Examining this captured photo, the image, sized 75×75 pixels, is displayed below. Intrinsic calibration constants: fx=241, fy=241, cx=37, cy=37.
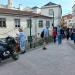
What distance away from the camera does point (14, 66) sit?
1028 cm

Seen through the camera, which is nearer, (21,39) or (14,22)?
(21,39)

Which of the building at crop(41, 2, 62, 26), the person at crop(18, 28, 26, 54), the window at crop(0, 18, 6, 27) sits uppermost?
the building at crop(41, 2, 62, 26)

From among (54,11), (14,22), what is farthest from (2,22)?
(54,11)

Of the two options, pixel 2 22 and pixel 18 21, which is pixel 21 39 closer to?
pixel 2 22

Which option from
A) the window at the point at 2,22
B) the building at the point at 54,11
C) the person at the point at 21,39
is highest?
the building at the point at 54,11

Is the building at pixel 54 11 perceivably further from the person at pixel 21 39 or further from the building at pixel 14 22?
Result: the person at pixel 21 39

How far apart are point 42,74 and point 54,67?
147cm

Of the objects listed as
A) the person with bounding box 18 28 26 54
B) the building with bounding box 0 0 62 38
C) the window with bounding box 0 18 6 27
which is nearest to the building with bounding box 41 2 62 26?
the building with bounding box 0 0 62 38

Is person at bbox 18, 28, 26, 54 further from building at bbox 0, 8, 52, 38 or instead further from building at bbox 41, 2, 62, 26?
building at bbox 41, 2, 62, 26

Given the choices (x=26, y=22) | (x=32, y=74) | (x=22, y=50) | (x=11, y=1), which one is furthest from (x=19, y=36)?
(x=11, y=1)

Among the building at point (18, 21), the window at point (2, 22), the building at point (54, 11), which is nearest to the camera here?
the building at point (18, 21)

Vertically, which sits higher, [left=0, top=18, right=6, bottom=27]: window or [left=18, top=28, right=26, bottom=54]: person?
[left=0, top=18, right=6, bottom=27]: window

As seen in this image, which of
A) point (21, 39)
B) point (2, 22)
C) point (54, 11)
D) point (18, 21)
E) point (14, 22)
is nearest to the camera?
point (21, 39)

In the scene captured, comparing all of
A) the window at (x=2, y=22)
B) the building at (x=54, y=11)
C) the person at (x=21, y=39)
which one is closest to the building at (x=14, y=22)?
the window at (x=2, y=22)
